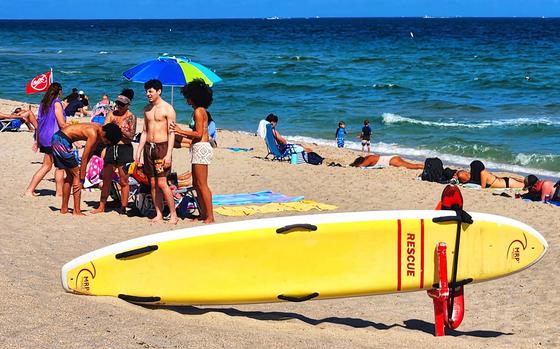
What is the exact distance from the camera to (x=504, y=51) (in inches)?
2109

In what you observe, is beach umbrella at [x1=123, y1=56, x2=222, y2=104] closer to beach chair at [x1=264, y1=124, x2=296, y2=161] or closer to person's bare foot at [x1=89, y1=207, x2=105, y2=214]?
person's bare foot at [x1=89, y1=207, x2=105, y2=214]

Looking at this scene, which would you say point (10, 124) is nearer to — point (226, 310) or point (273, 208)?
point (273, 208)

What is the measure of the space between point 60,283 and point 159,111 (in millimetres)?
2829

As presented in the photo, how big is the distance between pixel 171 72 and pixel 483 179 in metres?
5.42

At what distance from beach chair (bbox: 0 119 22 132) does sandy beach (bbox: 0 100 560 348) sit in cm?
555

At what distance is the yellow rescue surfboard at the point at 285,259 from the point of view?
18.8 ft

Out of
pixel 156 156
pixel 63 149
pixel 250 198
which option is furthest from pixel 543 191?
A: pixel 63 149

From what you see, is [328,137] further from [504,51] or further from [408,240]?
[504,51]

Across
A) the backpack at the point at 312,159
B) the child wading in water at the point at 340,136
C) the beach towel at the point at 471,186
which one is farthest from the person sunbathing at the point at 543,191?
the child wading in water at the point at 340,136

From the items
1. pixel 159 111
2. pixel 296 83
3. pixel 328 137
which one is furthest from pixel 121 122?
pixel 296 83

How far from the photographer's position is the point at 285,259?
228 inches

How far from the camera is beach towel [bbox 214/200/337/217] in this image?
9.88 metres

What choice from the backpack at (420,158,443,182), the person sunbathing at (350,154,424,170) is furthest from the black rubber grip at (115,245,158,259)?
the person sunbathing at (350,154,424,170)

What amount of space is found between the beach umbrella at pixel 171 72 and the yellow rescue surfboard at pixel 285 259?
5.11m
